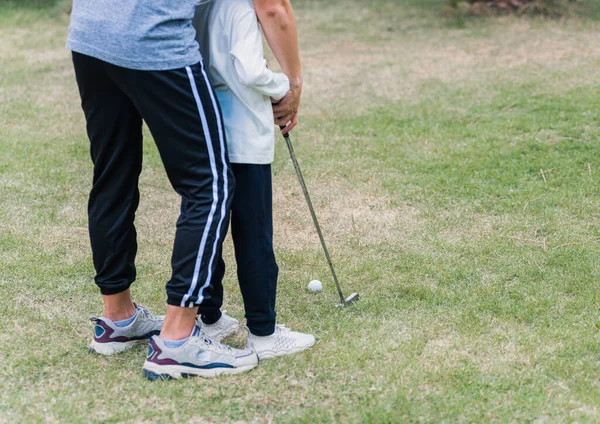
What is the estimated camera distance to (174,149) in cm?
270

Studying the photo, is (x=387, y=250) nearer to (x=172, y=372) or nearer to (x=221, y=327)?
(x=221, y=327)

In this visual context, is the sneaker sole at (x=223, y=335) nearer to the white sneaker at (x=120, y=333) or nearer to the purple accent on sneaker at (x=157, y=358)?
the white sneaker at (x=120, y=333)

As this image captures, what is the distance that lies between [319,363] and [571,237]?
72.2 inches

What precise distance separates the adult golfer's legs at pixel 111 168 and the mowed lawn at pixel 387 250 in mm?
350

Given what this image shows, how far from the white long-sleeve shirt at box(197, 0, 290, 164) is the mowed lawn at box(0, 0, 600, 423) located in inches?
31.1

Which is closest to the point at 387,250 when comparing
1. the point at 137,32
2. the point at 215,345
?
the point at 215,345

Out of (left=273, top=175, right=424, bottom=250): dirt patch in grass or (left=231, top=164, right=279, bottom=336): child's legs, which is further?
(left=273, top=175, right=424, bottom=250): dirt patch in grass

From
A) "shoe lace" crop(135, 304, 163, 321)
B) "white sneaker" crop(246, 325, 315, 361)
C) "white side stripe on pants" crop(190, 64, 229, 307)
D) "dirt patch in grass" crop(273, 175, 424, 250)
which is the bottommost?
"dirt patch in grass" crop(273, 175, 424, 250)

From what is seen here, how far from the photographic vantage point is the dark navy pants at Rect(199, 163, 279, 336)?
9.38ft

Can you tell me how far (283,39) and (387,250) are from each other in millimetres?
1578

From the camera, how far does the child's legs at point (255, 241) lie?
2.86m

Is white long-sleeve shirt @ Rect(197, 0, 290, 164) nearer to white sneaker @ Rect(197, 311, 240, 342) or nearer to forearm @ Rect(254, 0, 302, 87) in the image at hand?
forearm @ Rect(254, 0, 302, 87)

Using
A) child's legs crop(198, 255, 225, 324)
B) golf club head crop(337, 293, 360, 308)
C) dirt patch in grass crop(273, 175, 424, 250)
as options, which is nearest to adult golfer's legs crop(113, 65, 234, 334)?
child's legs crop(198, 255, 225, 324)

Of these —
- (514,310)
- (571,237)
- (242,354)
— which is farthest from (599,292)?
(242,354)
